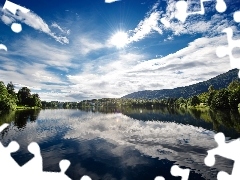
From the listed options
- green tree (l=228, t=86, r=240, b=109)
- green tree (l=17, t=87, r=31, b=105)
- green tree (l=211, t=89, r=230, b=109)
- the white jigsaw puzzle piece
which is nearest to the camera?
the white jigsaw puzzle piece

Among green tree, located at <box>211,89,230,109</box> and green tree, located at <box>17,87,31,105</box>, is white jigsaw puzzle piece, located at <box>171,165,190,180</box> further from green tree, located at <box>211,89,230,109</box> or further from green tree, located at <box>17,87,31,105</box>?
green tree, located at <box>17,87,31,105</box>

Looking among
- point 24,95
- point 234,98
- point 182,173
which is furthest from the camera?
point 24,95

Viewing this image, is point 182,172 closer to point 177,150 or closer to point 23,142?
point 177,150

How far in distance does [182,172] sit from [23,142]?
3686 centimetres

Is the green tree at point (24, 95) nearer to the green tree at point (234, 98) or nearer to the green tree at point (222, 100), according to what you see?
the green tree at point (222, 100)

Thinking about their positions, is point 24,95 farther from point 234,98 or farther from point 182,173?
point 182,173

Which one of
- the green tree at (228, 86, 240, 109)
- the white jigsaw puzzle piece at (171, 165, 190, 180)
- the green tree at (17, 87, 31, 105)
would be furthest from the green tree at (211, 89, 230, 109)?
the green tree at (17, 87, 31, 105)

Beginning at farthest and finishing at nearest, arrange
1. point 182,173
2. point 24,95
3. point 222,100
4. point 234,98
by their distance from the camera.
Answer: point 24,95 < point 222,100 < point 234,98 < point 182,173

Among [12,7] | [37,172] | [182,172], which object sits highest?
[12,7]

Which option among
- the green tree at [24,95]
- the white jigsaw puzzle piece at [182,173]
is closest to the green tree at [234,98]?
the white jigsaw puzzle piece at [182,173]

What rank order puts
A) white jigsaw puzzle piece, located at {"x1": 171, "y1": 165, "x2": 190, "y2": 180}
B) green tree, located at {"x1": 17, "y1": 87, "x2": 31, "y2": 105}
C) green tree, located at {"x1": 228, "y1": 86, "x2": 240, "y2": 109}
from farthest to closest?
green tree, located at {"x1": 17, "y1": 87, "x2": 31, "y2": 105}
green tree, located at {"x1": 228, "y1": 86, "x2": 240, "y2": 109}
white jigsaw puzzle piece, located at {"x1": 171, "y1": 165, "x2": 190, "y2": 180}

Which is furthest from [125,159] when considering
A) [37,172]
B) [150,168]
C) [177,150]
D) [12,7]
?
[12,7]

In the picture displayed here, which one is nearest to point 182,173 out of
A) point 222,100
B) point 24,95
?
point 222,100

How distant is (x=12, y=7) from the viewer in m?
11.5
